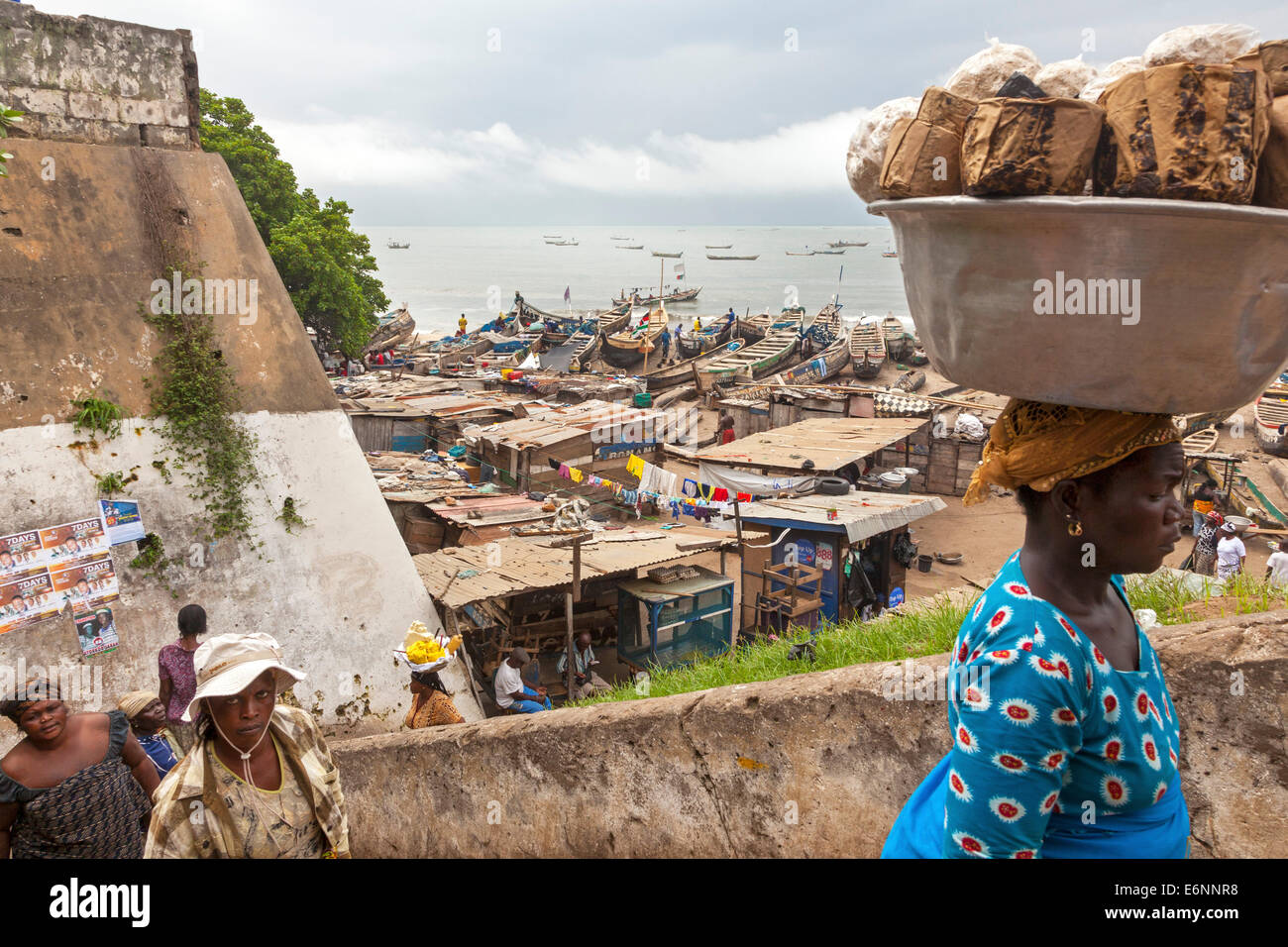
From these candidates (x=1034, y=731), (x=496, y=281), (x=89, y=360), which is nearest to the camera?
(x=1034, y=731)

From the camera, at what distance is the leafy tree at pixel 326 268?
22.3 metres

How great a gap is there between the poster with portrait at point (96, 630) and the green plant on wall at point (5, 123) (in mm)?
3330

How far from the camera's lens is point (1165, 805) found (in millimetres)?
1598

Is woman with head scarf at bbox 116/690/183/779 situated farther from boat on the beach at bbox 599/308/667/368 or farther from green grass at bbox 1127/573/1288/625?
boat on the beach at bbox 599/308/667/368

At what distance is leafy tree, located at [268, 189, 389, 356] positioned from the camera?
22.3 m

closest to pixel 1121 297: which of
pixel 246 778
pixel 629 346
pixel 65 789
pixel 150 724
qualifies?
pixel 246 778

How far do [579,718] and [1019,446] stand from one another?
285 centimetres

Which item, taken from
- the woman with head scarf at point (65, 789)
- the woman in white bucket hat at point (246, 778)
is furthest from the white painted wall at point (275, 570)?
the woman in white bucket hat at point (246, 778)

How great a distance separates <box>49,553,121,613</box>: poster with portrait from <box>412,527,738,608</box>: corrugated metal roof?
114 inches

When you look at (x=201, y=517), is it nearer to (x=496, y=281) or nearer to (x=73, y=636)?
(x=73, y=636)

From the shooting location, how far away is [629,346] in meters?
36.7

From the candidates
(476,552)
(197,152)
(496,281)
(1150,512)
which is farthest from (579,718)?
(496,281)

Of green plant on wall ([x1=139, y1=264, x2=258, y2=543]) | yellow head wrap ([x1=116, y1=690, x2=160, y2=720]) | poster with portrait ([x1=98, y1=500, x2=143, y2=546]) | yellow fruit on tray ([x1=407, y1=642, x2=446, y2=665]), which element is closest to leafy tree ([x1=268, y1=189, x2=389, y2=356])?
green plant on wall ([x1=139, y1=264, x2=258, y2=543])

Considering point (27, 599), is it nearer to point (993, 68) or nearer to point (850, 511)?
point (993, 68)
